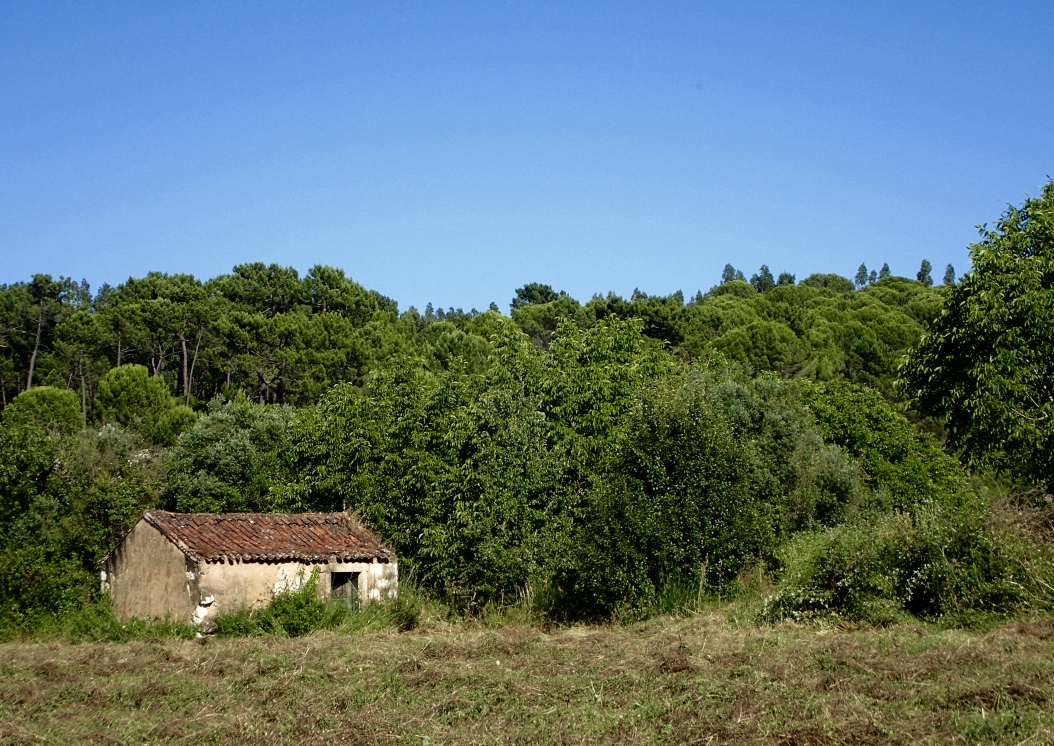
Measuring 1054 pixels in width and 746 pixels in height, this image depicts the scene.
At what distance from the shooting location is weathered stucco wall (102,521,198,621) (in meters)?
21.2

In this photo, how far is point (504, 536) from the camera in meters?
23.8

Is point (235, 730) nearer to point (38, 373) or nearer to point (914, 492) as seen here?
point (914, 492)

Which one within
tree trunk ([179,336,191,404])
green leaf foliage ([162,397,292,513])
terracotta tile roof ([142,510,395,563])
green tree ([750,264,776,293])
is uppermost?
green tree ([750,264,776,293])

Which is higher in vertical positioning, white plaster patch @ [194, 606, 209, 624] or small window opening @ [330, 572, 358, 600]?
small window opening @ [330, 572, 358, 600]

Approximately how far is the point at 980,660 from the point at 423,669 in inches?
274

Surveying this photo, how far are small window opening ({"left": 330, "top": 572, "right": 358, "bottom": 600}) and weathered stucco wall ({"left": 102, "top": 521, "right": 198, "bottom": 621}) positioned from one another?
330 cm

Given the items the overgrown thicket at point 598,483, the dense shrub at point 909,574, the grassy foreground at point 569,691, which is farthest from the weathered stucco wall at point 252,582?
the dense shrub at point 909,574

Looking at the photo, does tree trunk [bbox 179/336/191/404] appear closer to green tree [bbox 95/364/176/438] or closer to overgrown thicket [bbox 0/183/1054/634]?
green tree [bbox 95/364/176/438]

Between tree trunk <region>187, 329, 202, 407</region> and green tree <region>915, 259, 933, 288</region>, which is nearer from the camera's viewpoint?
tree trunk <region>187, 329, 202, 407</region>

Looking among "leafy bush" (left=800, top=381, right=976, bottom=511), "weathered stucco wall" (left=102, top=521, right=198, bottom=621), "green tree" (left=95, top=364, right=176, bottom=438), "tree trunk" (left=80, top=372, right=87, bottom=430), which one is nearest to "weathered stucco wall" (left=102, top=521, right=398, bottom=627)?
"weathered stucco wall" (left=102, top=521, right=198, bottom=621)

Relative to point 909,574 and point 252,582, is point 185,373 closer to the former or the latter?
point 252,582

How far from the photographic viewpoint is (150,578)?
22141 mm

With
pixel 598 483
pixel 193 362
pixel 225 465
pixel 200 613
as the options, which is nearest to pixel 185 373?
pixel 193 362

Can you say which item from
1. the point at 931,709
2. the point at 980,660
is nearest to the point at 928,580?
the point at 980,660
